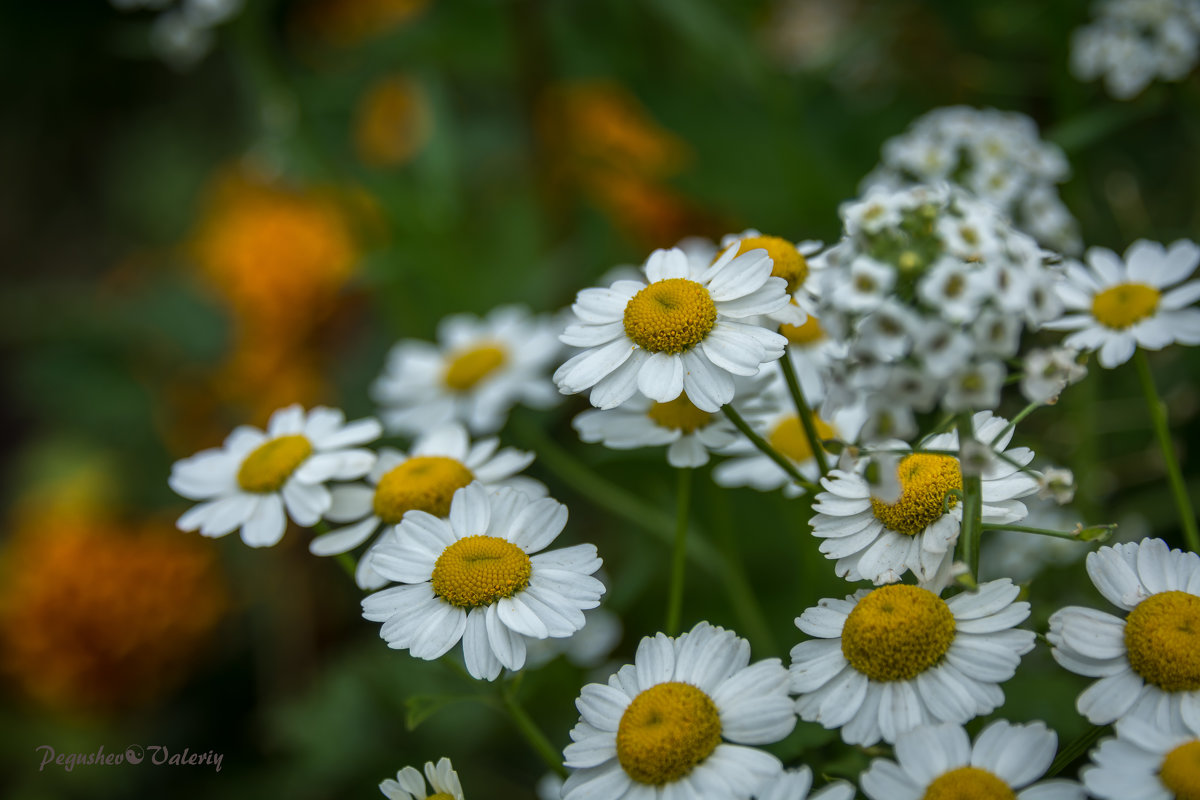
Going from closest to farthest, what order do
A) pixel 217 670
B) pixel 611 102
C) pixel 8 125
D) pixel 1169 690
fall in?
pixel 1169 690 → pixel 217 670 → pixel 611 102 → pixel 8 125

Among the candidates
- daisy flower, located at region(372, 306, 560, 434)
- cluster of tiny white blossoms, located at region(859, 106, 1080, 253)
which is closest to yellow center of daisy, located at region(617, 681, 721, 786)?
daisy flower, located at region(372, 306, 560, 434)

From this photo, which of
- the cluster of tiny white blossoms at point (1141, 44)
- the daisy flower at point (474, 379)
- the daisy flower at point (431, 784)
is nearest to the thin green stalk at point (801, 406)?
the daisy flower at point (431, 784)

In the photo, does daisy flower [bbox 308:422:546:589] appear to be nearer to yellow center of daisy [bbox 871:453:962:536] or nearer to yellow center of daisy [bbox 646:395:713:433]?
yellow center of daisy [bbox 646:395:713:433]

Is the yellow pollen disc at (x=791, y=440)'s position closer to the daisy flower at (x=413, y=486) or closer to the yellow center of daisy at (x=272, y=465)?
the daisy flower at (x=413, y=486)

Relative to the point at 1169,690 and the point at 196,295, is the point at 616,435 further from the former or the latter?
the point at 196,295

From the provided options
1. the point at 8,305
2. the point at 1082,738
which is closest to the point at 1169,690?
the point at 1082,738
